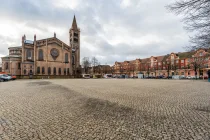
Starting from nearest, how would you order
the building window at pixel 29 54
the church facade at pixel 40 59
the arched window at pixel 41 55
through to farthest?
the church facade at pixel 40 59
the building window at pixel 29 54
the arched window at pixel 41 55

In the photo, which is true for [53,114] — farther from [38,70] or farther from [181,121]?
[38,70]

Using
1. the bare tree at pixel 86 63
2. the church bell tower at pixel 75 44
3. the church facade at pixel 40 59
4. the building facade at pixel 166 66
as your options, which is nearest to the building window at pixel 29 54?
the church facade at pixel 40 59

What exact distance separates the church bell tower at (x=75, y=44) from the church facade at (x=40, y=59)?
9.20ft

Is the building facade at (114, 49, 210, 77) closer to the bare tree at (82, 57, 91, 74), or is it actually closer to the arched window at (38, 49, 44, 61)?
the bare tree at (82, 57, 91, 74)

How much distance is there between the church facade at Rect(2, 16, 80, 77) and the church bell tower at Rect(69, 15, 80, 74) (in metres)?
2.80

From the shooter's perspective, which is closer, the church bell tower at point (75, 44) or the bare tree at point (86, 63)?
the church bell tower at point (75, 44)

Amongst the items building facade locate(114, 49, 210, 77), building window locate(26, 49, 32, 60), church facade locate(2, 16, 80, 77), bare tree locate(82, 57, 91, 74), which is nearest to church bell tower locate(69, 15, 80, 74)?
church facade locate(2, 16, 80, 77)

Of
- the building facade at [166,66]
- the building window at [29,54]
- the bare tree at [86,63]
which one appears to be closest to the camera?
the building window at [29,54]

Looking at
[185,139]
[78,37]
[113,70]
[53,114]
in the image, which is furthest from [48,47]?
[185,139]

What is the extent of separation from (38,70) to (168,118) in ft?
195

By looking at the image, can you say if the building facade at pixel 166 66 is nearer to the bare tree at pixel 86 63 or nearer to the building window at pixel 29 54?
the bare tree at pixel 86 63

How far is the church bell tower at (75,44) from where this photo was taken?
7231 centimetres

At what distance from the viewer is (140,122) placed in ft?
14.8

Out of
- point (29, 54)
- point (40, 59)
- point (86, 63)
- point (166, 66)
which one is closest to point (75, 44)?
point (86, 63)
